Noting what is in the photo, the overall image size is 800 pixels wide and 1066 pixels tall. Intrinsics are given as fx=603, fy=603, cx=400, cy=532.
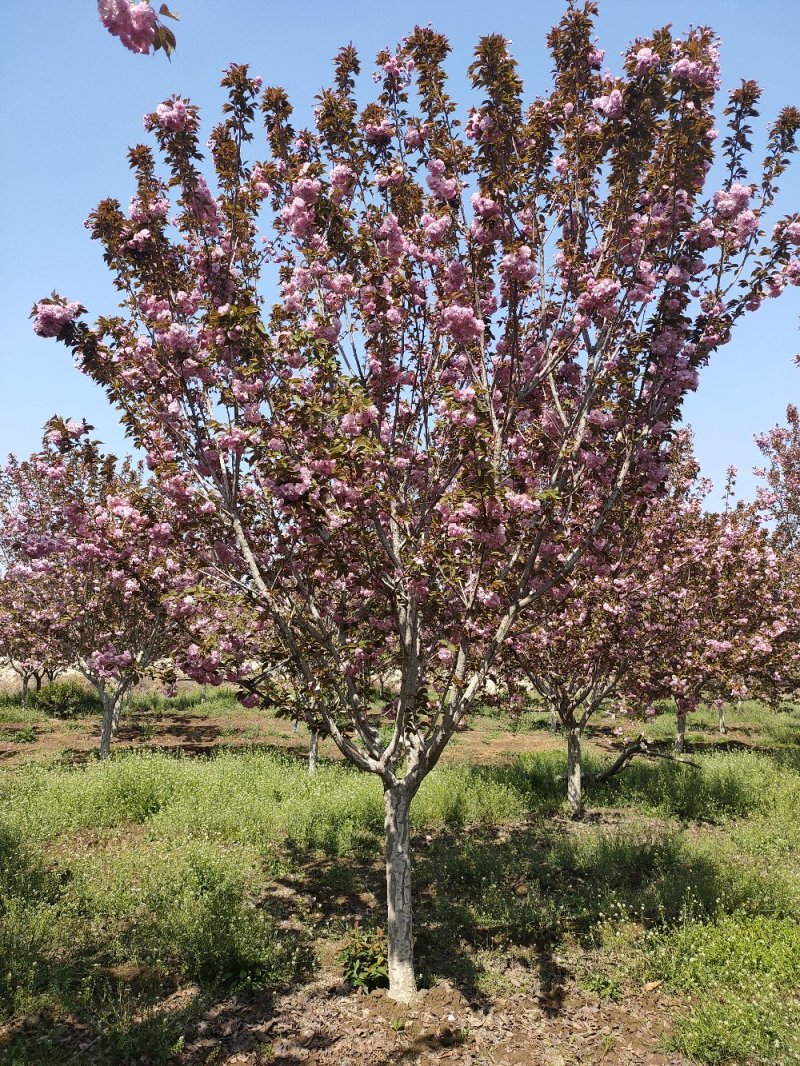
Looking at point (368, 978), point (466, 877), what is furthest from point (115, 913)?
point (466, 877)

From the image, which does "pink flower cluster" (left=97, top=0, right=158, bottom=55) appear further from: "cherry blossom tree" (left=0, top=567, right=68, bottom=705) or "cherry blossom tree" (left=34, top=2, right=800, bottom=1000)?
"cherry blossom tree" (left=0, top=567, right=68, bottom=705)

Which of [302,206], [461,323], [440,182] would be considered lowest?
[461,323]

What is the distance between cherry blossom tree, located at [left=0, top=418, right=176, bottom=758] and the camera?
6.66 m

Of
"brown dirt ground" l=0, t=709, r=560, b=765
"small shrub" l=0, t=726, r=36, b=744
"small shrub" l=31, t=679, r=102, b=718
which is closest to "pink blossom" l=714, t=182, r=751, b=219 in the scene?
"brown dirt ground" l=0, t=709, r=560, b=765

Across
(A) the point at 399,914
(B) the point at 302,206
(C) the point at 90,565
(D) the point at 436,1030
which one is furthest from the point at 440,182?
(C) the point at 90,565

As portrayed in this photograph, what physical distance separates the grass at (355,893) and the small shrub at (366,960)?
0.43 metres

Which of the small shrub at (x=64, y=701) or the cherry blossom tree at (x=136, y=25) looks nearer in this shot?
the cherry blossom tree at (x=136, y=25)

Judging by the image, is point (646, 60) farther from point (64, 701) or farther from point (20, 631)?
point (64, 701)

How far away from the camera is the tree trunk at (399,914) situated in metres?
5.71

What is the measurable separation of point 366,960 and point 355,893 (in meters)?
2.07

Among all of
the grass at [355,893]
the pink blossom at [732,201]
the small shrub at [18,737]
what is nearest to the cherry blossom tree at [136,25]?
the pink blossom at [732,201]

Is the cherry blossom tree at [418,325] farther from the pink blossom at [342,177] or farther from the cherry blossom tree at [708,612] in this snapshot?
the cherry blossom tree at [708,612]

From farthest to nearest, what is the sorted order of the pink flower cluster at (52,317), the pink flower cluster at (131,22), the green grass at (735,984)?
1. the pink flower cluster at (52,317)
2. the green grass at (735,984)
3. the pink flower cluster at (131,22)

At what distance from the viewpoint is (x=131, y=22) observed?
2.28m
